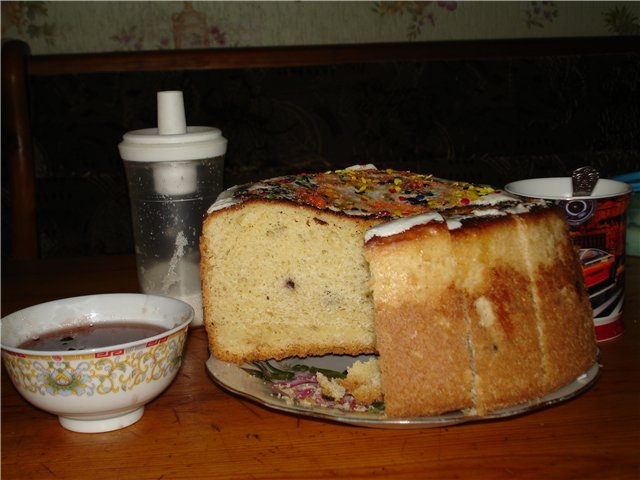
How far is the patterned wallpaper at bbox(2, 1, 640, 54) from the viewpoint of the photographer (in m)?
2.79

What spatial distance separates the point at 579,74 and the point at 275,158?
1.22 metres

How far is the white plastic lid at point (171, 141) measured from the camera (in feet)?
4.71

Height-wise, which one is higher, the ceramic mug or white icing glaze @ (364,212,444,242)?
white icing glaze @ (364,212,444,242)

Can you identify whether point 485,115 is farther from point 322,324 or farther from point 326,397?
point 326,397

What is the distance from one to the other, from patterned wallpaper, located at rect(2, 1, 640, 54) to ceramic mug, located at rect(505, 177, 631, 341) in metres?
1.84

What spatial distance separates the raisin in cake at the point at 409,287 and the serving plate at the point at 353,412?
22 millimetres

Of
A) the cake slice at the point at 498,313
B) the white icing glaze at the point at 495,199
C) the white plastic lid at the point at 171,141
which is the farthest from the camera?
the white plastic lid at the point at 171,141

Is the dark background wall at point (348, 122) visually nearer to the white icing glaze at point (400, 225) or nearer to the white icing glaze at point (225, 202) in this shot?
the white icing glaze at point (225, 202)

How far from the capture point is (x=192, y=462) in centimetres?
95

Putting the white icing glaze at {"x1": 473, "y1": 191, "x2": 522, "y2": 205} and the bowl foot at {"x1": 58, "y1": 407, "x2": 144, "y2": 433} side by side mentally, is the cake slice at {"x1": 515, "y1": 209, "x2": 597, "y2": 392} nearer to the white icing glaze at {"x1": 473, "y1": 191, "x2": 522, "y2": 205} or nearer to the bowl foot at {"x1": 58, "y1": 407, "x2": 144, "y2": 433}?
the white icing glaze at {"x1": 473, "y1": 191, "x2": 522, "y2": 205}

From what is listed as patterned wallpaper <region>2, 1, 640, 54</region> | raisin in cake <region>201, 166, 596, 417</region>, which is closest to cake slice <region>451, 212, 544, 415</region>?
raisin in cake <region>201, 166, 596, 417</region>

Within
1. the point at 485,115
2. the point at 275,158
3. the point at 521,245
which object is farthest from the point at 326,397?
the point at 485,115

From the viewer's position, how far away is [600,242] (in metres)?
1.25

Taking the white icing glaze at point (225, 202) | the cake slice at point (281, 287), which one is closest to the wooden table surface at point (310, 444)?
the cake slice at point (281, 287)
